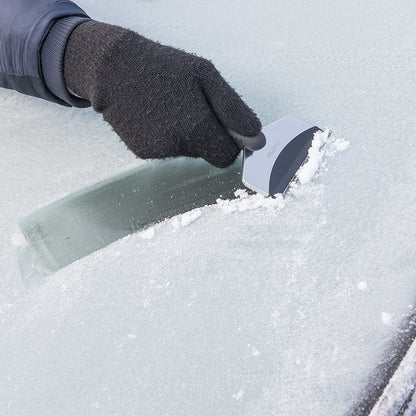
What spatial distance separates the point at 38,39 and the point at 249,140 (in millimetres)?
590

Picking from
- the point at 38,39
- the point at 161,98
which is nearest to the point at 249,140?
the point at 161,98

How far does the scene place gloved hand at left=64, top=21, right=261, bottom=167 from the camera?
118 centimetres

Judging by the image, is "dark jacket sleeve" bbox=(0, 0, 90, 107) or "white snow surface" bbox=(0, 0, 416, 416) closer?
"white snow surface" bbox=(0, 0, 416, 416)

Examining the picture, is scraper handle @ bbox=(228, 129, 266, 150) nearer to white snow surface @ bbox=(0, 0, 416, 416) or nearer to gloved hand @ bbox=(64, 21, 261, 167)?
gloved hand @ bbox=(64, 21, 261, 167)

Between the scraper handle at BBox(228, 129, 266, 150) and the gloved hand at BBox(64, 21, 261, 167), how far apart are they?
13 millimetres

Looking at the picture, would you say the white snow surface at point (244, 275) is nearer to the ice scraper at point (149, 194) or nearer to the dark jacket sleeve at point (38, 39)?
the ice scraper at point (149, 194)

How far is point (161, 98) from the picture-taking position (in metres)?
1.19

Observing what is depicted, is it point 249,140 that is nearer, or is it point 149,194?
point 249,140

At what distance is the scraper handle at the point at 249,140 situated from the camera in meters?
1.22

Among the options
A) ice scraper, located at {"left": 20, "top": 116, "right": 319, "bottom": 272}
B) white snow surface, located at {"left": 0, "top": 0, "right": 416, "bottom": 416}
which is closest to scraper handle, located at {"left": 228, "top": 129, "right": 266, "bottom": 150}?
ice scraper, located at {"left": 20, "top": 116, "right": 319, "bottom": 272}

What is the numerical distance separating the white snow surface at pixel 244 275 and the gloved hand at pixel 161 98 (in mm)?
178

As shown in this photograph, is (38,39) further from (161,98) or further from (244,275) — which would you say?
(244,275)

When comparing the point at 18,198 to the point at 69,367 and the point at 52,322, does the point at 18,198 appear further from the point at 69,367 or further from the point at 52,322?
the point at 69,367

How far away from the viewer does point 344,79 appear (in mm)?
1453
